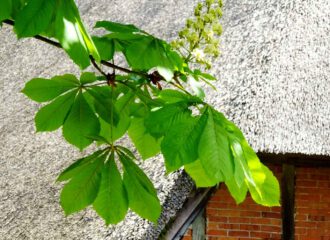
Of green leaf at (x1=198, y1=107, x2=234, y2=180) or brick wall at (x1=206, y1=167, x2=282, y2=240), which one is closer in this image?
green leaf at (x1=198, y1=107, x2=234, y2=180)

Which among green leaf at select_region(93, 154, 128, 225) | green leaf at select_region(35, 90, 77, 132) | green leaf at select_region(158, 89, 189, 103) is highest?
green leaf at select_region(158, 89, 189, 103)

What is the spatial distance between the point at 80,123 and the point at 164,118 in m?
0.26

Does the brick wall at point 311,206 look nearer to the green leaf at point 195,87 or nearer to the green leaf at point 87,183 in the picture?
the green leaf at point 195,87

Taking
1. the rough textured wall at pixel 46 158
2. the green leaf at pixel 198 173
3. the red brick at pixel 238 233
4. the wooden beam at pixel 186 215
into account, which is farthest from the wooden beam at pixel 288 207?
the green leaf at pixel 198 173

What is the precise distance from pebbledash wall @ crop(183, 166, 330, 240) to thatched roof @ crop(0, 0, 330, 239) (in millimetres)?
515

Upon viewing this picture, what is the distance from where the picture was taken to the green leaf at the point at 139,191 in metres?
1.27

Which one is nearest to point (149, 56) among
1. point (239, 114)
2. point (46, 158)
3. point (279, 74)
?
point (239, 114)

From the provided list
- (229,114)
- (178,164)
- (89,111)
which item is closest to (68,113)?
(89,111)

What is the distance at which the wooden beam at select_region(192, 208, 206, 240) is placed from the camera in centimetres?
358

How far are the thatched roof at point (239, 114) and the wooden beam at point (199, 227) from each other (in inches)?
23.4

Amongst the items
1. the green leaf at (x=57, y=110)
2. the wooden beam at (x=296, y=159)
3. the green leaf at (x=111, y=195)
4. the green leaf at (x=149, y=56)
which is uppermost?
the green leaf at (x=149, y=56)

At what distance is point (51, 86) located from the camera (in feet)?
4.58

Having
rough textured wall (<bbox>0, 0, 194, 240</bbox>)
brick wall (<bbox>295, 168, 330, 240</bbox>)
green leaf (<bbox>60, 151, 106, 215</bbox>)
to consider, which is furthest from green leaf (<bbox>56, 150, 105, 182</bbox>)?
brick wall (<bbox>295, 168, 330, 240</bbox>)

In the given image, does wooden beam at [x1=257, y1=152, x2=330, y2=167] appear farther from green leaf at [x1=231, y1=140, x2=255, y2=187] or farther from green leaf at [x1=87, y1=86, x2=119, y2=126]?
green leaf at [x1=231, y1=140, x2=255, y2=187]
